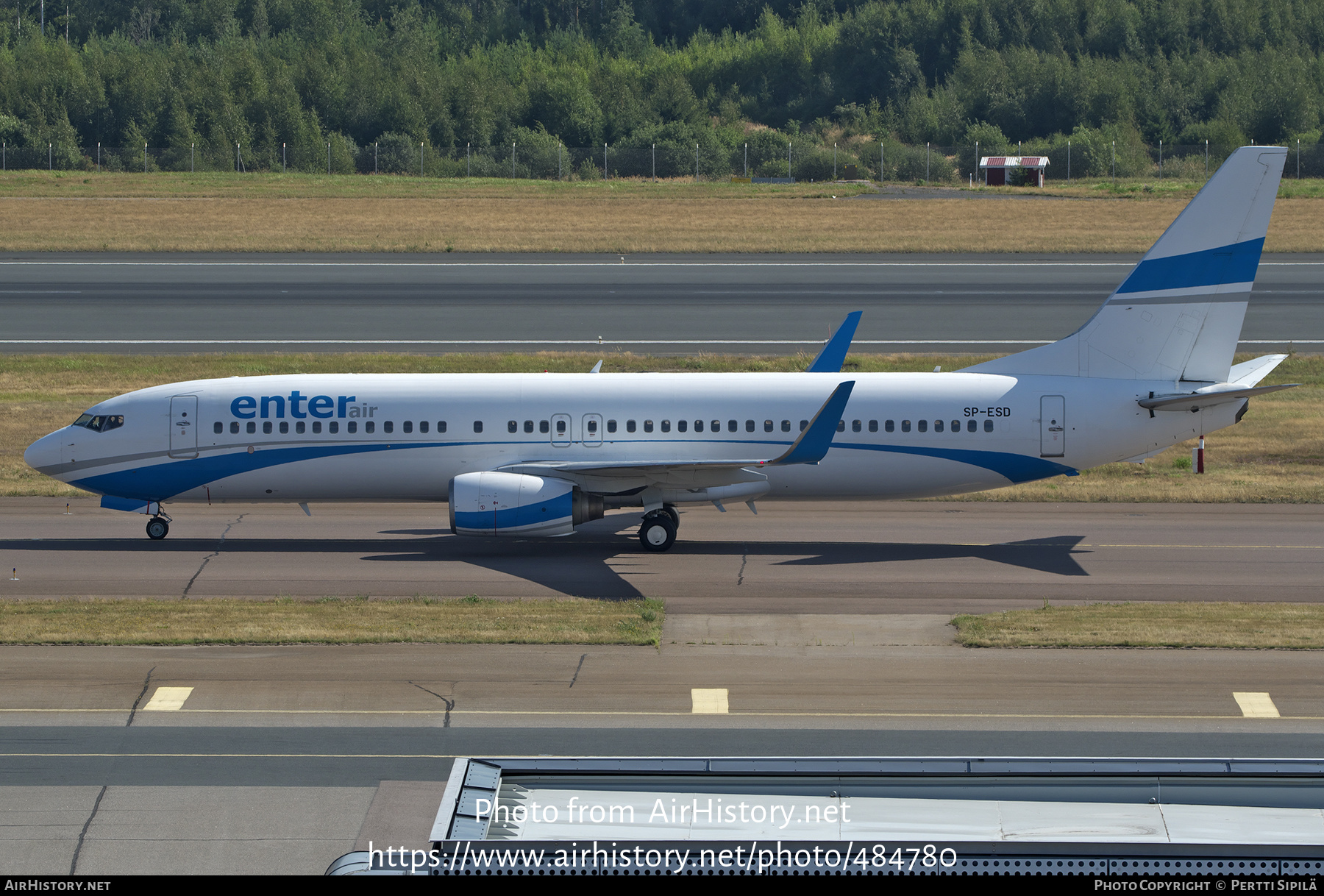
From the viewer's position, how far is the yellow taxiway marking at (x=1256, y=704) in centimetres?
1930

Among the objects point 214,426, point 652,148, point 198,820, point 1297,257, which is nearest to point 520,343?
point 214,426

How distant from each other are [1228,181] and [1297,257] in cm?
4991

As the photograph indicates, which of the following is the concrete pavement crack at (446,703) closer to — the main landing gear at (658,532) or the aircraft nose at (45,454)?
the main landing gear at (658,532)

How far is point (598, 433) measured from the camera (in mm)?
A: 30266

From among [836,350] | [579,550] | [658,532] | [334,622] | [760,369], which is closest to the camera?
[334,622]

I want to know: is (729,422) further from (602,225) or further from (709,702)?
(602,225)

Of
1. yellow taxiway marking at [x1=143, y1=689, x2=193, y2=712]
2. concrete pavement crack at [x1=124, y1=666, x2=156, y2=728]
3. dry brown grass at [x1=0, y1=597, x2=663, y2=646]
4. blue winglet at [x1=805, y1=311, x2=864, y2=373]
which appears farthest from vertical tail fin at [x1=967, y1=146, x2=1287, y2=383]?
concrete pavement crack at [x1=124, y1=666, x2=156, y2=728]

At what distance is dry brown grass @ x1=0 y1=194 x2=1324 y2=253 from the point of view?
7975cm

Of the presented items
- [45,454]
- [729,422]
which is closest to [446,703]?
[729,422]

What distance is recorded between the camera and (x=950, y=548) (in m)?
30.5

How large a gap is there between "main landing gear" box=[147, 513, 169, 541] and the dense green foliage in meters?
93.2

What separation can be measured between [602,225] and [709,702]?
6961 cm

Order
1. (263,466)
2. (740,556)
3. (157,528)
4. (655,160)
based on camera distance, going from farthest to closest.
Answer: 1. (655,160)
2. (157,528)
3. (263,466)
4. (740,556)

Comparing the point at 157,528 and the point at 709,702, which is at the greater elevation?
the point at 157,528
